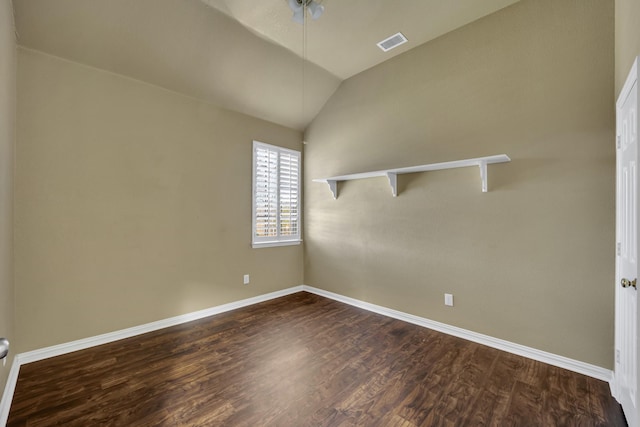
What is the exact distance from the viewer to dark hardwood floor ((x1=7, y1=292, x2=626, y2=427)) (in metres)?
1.78

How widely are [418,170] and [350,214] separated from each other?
46.9 inches

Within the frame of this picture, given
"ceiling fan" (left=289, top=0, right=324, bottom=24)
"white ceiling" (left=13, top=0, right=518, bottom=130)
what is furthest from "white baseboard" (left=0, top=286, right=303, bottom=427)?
"ceiling fan" (left=289, top=0, right=324, bottom=24)

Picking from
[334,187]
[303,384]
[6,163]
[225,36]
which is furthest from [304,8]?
[303,384]

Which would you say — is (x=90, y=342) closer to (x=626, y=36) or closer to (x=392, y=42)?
(x=392, y=42)

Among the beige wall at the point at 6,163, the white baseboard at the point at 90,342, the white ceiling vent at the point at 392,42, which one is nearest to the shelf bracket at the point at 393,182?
the white ceiling vent at the point at 392,42

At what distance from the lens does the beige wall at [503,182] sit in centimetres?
222

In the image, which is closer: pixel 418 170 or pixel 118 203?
pixel 118 203

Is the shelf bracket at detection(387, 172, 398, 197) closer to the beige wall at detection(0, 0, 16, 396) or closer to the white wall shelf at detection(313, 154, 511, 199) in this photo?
the white wall shelf at detection(313, 154, 511, 199)

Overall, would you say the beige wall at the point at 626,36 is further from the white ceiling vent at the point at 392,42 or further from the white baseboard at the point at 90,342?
the white baseboard at the point at 90,342

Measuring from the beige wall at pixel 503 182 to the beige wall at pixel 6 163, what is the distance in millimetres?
3368

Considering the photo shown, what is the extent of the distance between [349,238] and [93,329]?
10.1 ft

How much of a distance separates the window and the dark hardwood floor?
1585 mm

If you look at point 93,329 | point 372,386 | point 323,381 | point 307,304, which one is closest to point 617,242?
point 372,386

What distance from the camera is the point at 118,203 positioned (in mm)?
2900
